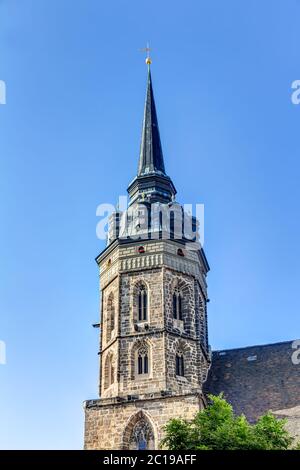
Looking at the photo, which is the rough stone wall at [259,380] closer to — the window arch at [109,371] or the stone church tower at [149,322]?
the stone church tower at [149,322]

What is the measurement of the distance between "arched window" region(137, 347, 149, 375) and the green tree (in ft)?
21.6

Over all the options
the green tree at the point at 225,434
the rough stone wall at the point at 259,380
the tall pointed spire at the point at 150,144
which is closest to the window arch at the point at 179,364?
Result: the rough stone wall at the point at 259,380

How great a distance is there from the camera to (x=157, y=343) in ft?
127

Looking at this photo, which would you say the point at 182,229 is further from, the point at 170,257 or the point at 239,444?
the point at 239,444

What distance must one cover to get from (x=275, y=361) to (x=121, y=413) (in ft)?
27.4

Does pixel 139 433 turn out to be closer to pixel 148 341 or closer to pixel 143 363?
pixel 143 363

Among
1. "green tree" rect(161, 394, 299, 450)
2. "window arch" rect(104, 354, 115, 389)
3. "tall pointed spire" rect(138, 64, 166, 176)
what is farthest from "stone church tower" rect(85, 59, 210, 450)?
"green tree" rect(161, 394, 299, 450)

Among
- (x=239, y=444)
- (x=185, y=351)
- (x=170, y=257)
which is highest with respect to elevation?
(x=170, y=257)

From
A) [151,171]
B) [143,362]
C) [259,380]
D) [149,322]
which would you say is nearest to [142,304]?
[149,322]

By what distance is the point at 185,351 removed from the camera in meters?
39.1

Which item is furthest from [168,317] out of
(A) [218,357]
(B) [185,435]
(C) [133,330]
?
(B) [185,435]

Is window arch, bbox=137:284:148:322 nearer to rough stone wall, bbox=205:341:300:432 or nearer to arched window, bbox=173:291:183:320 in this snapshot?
arched window, bbox=173:291:183:320

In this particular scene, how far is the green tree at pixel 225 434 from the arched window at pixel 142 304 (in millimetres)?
8418

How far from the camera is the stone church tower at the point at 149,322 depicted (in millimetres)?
36469
